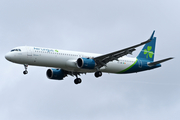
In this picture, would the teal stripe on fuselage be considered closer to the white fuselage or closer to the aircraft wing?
the aircraft wing

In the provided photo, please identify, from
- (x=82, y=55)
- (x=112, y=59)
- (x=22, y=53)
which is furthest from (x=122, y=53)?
(x=22, y=53)

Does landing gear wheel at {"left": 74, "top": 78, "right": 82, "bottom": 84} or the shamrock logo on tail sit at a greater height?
the shamrock logo on tail

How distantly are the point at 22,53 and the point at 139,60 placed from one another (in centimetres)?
2052

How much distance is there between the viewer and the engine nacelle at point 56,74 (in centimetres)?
6184

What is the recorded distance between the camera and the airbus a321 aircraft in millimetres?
53531

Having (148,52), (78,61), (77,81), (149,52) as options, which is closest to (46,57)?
(78,61)

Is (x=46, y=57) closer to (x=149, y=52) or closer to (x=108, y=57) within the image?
(x=108, y=57)

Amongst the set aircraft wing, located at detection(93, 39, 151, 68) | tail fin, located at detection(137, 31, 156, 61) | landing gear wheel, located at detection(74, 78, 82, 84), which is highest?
tail fin, located at detection(137, 31, 156, 61)

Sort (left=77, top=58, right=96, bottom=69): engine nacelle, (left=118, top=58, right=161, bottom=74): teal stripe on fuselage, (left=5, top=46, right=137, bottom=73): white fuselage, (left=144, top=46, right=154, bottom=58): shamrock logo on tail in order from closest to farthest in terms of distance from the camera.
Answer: (left=5, top=46, right=137, bottom=73): white fuselage, (left=77, top=58, right=96, bottom=69): engine nacelle, (left=118, top=58, right=161, bottom=74): teal stripe on fuselage, (left=144, top=46, right=154, bottom=58): shamrock logo on tail

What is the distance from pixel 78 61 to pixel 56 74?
25.1ft

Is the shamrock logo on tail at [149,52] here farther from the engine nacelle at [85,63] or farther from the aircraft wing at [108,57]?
the engine nacelle at [85,63]

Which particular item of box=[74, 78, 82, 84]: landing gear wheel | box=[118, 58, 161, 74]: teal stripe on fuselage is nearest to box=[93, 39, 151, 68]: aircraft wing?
box=[118, 58, 161, 74]: teal stripe on fuselage

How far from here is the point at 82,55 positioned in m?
57.8

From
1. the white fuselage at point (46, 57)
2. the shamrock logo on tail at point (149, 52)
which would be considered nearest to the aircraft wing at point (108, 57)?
the white fuselage at point (46, 57)
